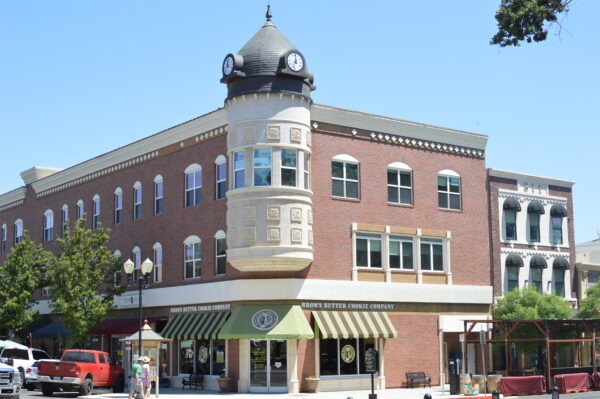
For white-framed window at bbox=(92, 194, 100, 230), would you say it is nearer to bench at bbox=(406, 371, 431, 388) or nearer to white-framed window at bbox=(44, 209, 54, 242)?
white-framed window at bbox=(44, 209, 54, 242)

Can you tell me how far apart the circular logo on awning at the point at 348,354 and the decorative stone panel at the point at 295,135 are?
9521mm

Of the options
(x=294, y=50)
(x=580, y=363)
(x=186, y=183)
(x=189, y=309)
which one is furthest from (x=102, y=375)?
(x=580, y=363)

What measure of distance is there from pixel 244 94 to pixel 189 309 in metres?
10.9

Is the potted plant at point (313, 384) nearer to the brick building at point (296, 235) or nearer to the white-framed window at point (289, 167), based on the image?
the brick building at point (296, 235)

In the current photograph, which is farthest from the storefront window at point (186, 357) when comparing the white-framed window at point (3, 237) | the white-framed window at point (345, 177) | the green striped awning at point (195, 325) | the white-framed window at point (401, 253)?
the white-framed window at point (3, 237)

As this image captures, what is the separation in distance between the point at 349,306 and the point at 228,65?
1212cm

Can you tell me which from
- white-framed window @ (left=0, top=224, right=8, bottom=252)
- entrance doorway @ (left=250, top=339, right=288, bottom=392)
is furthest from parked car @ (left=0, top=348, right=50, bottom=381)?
white-framed window @ (left=0, top=224, right=8, bottom=252)

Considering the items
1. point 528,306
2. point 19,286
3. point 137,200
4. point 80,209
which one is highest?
point 80,209

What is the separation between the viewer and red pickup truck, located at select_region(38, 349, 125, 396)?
34344 millimetres

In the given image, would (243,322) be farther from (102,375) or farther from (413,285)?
(413,285)

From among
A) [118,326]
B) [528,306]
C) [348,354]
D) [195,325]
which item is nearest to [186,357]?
[195,325]

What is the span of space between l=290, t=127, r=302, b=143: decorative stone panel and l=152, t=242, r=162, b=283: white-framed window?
35.4 ft

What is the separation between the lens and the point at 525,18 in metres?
16.3

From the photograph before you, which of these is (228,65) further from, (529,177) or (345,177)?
(529,177)
